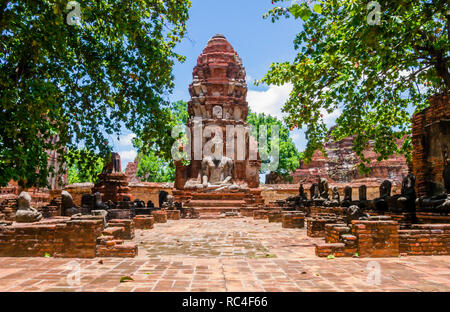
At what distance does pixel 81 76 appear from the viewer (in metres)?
8.01

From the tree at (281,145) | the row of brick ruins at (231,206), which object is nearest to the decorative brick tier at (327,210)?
the row of brick ruins at (231,206)

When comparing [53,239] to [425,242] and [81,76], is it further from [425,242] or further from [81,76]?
[425,242]

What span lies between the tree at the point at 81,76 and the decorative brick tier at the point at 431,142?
28.7 ft

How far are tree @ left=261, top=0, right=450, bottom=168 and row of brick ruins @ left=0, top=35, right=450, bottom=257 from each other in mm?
1438

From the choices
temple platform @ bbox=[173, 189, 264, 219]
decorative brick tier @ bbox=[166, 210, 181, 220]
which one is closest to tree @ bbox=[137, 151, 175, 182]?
temple platform @ bbox=[173, 189, 264, 219]

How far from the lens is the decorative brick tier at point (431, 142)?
37.6 ft

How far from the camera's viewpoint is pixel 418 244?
5883 mm

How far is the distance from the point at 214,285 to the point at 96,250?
269 cm

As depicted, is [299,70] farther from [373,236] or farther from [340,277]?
[340,277]

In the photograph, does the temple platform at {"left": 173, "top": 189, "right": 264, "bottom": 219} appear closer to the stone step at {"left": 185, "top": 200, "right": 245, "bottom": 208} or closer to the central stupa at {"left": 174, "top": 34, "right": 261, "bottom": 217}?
the stone step at {"left": 185, "top": 200, "right": 245, "bottom": 208}

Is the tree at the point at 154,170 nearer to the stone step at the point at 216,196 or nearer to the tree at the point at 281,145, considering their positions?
the tree at the point at 281,145

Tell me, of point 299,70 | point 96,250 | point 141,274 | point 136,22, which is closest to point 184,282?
point 141,274

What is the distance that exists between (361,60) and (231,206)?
1354cm

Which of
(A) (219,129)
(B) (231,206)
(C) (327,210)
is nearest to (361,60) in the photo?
(C) (327,210)
